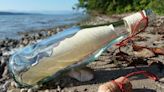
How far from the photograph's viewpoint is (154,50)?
828 centimetres

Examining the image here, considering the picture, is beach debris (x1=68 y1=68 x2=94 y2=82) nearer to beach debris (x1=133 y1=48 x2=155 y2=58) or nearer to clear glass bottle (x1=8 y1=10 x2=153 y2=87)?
clear glass bottle (x1=8 y1=10 x2=153 y2=87)

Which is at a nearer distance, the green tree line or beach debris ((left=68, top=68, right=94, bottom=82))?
beach debris ((left=68, top=68, right=94, bottom=82))

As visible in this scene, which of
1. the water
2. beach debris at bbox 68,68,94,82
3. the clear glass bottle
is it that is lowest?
the water

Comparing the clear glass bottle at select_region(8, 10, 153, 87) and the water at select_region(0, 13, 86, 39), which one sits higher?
the clear glass bottle at select_region(8, 10, 153, 87)

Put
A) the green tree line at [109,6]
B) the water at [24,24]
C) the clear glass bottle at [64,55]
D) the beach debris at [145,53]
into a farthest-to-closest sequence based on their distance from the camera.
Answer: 1. the green tree line at [109,6]
2. the water at [24,24]
3. the beach debris at [145,53]
4. the clear glass bottle at [64,55]

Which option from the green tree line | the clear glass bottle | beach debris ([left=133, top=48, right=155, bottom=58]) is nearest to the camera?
the clear glass bottle

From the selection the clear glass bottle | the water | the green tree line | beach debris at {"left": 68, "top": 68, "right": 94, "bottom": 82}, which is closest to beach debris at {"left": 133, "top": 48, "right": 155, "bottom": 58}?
the clear glass bottle

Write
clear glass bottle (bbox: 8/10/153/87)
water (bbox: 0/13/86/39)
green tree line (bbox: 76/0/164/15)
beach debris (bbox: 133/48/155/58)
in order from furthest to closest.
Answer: green tree line (bbox: 76/0/164/15) → water (bbox: 0/13/86/39) → beach debris (bbox: 133/48/155/58) → clear glass bottle (bbox: 8/10/153/87)

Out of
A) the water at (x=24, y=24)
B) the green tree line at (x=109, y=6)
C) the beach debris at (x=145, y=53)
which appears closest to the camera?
the beach debris at (x=145, y=53)

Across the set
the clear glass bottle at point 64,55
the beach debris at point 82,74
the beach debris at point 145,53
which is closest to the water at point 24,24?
the beach debris at point 145,53

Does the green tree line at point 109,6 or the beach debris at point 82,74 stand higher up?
the beach debris at point 82,74

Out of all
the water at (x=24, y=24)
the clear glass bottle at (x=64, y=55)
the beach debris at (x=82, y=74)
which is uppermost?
the clear glass bottle at (x=64, y=55)

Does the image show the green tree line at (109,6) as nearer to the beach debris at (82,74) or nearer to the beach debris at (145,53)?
the beach debris at (145,53)

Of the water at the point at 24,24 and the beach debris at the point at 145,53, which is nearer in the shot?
the beach debris at the point at 145,53
